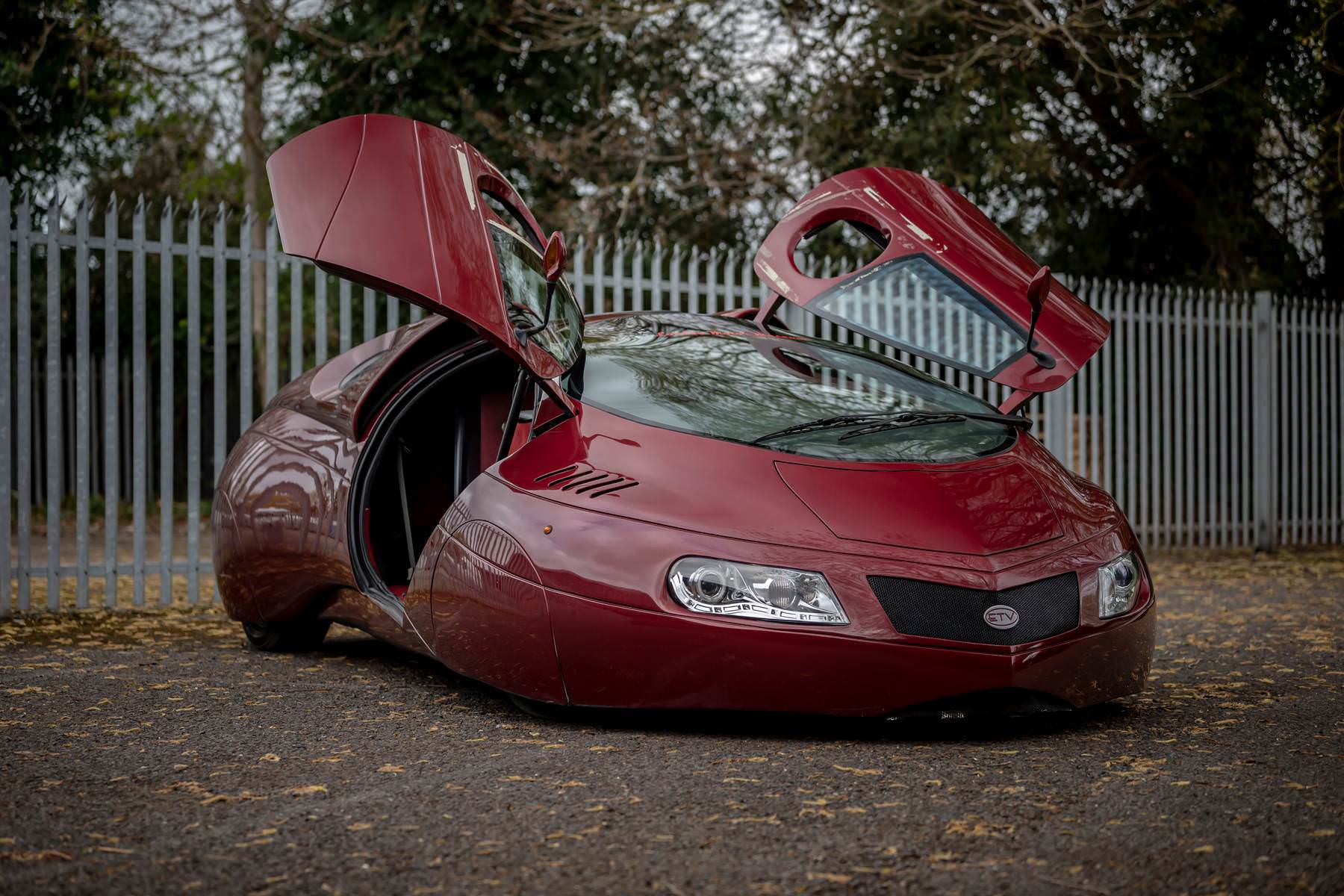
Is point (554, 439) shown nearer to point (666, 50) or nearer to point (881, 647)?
point (881, 647)

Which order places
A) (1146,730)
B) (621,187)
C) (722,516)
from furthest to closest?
(621,187)
(1146,730)
(722,516)

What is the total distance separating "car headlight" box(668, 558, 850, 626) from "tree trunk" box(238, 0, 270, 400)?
1135 cm

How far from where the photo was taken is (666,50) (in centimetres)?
1555

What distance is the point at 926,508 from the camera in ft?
11.9

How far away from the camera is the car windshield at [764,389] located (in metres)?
3.95

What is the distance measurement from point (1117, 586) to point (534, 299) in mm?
1979

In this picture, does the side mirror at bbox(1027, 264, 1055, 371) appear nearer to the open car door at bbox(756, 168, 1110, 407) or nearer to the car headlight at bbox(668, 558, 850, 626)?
the open car door at bbox(756, 168, 1110, 407)

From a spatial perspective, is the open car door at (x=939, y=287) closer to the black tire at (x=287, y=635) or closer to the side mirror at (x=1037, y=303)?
the side mirror at (x=1037, y=303)

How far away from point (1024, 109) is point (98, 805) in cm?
1224

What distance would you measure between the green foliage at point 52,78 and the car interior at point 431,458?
10.2 m

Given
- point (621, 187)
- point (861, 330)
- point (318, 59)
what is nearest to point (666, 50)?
point (621, 187)

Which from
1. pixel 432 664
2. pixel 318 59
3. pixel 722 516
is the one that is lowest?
pixel 432 664

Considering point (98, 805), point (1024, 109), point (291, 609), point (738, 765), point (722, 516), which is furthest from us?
point (1024, 109)

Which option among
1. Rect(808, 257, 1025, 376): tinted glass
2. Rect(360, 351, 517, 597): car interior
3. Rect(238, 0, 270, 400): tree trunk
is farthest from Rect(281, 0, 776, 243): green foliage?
Rect(808, 257, 1025, 376): tinted glass
